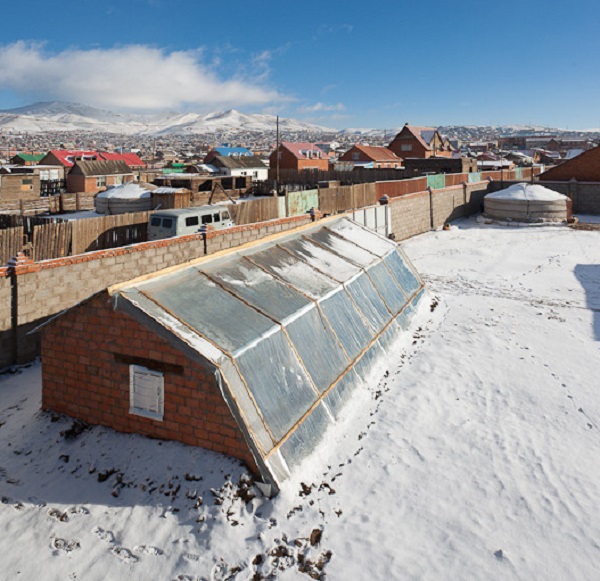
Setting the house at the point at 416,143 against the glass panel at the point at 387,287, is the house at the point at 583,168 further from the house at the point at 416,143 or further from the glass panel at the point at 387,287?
the house at the point at 416,143

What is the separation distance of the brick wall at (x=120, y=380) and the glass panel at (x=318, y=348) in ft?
→ 6.81

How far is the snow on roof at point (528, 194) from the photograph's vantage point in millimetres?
32250

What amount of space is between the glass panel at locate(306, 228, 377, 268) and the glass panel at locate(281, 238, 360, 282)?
41 centimetres

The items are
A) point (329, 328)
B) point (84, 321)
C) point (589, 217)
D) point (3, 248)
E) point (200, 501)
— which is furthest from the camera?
point (589, 217)

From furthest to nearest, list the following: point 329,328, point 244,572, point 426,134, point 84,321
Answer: point 426,134 < point 329,328 < point 84,321 < point 244,572

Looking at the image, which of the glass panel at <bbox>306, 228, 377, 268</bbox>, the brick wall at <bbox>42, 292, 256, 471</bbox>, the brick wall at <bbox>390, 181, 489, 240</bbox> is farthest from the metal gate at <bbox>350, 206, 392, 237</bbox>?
the brick wall at <bbox>42, 292, 256, 471</bbox>

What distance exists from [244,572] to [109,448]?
3.12 metres

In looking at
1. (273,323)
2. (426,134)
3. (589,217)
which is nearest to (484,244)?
(589,217)

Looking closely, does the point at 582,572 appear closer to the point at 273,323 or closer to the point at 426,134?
the point at 273,323

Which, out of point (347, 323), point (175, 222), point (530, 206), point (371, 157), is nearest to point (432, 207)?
point (530, 206)

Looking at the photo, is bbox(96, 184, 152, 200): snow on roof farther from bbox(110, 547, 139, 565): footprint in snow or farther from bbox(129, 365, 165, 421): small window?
bbox(110, 547, 139, 565): footprint in snow

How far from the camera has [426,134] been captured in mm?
75438

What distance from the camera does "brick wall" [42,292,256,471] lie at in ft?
22.9

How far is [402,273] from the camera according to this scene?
15.3 meters
